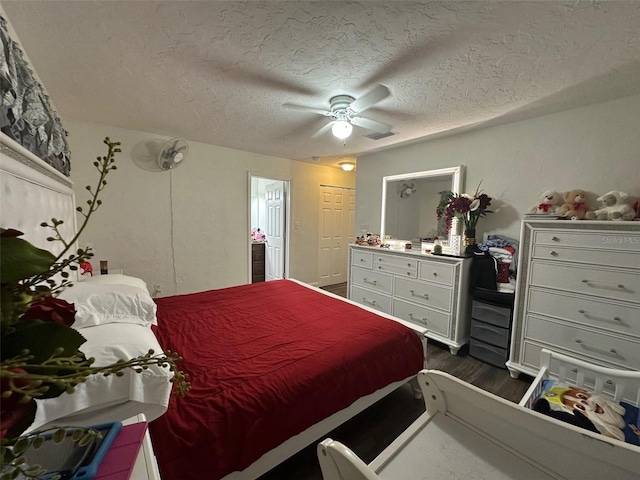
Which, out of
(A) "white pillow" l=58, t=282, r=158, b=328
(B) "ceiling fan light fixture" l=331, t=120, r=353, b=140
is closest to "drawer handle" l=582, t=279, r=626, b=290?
(B) "ceiling fan light fixture" l=331, t=120, r=353, b=140

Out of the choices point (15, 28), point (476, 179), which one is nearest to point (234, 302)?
point (15, 28)

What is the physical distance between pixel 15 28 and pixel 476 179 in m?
3.64

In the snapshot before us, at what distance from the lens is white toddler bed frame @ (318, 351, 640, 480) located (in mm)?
688

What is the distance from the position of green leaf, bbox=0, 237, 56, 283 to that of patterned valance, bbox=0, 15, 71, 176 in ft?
3.93

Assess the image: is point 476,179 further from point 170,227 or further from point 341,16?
point 170,227

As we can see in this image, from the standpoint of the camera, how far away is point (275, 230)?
15.7 ft

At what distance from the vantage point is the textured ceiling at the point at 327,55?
1.24 metres

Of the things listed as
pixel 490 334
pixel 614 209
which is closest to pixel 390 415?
pixel 490 334

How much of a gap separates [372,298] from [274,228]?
2293 mm

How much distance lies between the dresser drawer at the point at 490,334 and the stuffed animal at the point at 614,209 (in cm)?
114

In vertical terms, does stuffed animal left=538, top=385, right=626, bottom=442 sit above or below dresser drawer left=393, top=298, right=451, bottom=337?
above

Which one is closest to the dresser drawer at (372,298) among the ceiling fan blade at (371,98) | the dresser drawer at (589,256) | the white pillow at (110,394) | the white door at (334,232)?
the white door at (334,232)

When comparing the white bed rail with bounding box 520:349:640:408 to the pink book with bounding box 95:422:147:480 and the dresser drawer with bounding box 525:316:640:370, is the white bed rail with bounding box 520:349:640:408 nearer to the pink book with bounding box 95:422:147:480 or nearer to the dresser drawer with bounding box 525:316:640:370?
the dresser drawer with bounding box 525:316:640:370

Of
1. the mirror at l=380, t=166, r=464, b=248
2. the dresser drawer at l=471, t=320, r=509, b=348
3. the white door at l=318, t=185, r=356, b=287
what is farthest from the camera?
the white door at l=318, t=185, r=356, b=287
